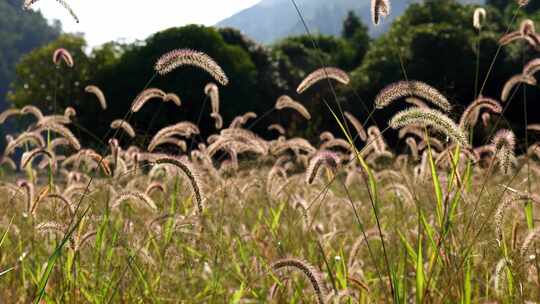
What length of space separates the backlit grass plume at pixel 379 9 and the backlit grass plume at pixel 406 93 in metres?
0.45

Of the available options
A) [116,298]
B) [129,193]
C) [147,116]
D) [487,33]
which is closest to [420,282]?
[129,193]

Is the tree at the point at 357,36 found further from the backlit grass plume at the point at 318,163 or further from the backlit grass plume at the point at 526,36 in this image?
the backlit grass plume at the point at 318,163

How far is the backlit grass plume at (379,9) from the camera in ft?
8.56

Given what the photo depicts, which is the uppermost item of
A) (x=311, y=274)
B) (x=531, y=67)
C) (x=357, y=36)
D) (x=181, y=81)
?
(x=531, y=67)

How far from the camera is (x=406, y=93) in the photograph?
217cm

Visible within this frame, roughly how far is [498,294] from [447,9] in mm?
22198

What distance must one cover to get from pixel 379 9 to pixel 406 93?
588 millimetres

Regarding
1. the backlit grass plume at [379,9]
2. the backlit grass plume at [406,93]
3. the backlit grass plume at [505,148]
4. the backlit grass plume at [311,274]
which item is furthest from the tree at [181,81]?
the backlit grass plume at [311,274]

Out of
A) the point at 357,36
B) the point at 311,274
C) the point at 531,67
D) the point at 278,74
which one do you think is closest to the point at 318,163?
the point at 311,274

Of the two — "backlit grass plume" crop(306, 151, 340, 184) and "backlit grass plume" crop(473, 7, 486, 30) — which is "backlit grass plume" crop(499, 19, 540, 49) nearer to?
"backlit grass plume" crop(473, 7, 486, 30)

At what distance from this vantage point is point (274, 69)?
2369 centimetres

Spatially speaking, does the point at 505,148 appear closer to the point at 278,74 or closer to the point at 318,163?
the point at 318,163

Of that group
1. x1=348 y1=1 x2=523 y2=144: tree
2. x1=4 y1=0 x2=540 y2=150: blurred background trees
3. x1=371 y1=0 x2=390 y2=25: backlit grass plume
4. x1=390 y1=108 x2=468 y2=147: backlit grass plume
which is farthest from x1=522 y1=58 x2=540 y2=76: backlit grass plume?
x1=348 y1=1 x2=523 y2=144: tree

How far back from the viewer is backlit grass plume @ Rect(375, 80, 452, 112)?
2.07m
